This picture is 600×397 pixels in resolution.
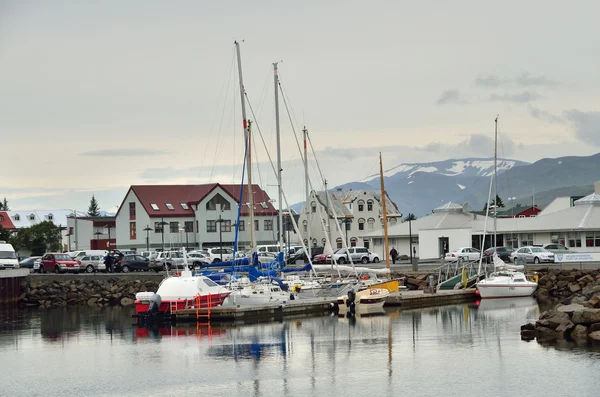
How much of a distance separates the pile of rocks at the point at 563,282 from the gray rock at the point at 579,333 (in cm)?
2203

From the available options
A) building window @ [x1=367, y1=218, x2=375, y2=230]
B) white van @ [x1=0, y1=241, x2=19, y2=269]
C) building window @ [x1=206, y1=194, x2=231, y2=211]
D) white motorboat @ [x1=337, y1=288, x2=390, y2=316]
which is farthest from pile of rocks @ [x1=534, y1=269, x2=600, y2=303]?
building window @ [x1=367, y1=218, x2=375, y2=230]

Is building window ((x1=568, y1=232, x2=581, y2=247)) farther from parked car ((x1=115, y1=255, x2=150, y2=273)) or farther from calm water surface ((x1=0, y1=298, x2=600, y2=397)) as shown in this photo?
parked car ((x1=115, y1=255, x2=150, y2=273))

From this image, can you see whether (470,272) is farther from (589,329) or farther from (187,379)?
(187,379)

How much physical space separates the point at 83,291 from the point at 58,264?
10233 millimetres

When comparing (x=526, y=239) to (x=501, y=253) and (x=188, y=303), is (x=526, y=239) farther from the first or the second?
(x=188, y=303)

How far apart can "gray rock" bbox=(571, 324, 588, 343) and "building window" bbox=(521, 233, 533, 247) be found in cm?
4552

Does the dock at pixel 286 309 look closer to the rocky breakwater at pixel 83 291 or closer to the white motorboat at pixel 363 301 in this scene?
the white motorboat at pixel 363 301

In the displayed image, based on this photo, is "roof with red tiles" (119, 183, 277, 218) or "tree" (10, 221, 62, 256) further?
"tree" (10, 221, 62, 256)

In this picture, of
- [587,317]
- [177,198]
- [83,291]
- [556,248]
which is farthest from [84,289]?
[177,198]

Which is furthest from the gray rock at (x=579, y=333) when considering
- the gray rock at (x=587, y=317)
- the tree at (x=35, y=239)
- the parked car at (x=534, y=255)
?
the tree at (x=35, y=239)

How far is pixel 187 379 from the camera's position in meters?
33.8

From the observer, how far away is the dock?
164 ft

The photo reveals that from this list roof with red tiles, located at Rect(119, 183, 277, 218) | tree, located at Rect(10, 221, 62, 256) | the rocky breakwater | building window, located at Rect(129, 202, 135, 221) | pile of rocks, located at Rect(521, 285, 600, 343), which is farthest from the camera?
tree, located at Rect(10, 221, 62, 256)

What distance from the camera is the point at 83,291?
2889 inches
